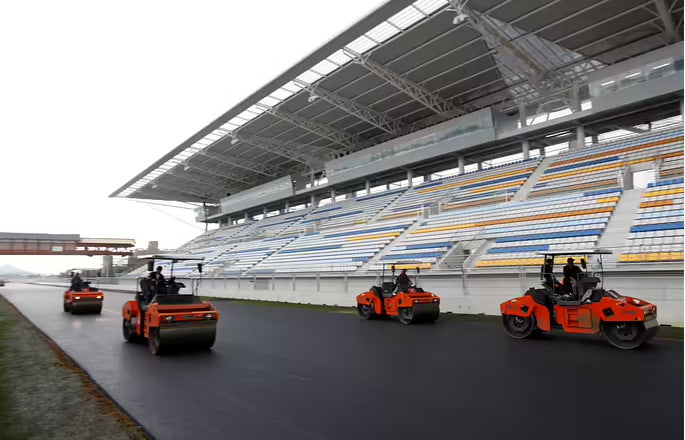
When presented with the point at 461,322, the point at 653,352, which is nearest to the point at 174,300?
the point at 461,322

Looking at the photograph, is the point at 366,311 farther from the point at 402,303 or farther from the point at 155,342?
the point at 155,342

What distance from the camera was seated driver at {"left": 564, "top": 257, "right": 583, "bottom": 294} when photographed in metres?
7.92

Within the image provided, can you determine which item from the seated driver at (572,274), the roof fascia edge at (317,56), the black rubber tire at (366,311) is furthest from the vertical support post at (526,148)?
the seated driver at (572,274)

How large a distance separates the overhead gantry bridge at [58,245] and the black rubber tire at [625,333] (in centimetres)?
6569

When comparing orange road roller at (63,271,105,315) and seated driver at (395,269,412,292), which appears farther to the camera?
orange road roller at (63,271,105,315)

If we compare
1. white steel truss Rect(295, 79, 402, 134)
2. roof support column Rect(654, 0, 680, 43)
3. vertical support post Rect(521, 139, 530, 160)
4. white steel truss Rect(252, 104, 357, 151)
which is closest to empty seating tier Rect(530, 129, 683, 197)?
vertical support post Rect(521, 139, 530, 160)

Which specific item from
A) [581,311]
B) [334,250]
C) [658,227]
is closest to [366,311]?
[581,311]

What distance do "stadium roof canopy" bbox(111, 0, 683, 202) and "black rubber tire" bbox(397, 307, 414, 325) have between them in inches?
470

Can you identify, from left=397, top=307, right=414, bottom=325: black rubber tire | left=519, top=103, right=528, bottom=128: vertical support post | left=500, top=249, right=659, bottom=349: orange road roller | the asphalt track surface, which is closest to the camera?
the asphalt track surface

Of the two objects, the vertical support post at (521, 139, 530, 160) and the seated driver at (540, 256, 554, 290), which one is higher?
the vertical support post at (521, 139, 530, 160)

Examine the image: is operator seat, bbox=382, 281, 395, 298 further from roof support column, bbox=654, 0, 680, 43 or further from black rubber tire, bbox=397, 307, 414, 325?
roof support column, bbox=654, 0, 680, 43

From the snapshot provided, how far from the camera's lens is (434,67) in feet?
69.3

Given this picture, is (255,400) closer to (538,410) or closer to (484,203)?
(538,410)

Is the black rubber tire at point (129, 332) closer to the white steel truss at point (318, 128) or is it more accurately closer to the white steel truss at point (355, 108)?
the white steel truss at point (355, 108)
